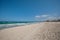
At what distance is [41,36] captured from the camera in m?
3.09

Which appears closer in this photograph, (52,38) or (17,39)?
(52,38)

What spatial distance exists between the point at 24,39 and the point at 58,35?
0.91m

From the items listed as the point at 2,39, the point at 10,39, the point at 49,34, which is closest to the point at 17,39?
the point at 10,39

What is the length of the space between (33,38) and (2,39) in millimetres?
881

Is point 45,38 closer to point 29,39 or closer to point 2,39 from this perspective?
point 29,39

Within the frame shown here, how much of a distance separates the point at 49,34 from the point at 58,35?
247mm

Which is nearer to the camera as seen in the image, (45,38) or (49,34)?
(45,38)

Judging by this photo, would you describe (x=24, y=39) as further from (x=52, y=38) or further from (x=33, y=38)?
(x=52, y=38)

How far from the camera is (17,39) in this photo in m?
3.14

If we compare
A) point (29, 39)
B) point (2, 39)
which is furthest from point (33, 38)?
point (2, 39)

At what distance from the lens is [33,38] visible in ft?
9.95

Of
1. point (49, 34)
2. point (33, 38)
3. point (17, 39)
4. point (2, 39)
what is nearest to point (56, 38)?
point (49, 34)

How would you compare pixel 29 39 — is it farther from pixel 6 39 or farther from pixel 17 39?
pixel 6 39

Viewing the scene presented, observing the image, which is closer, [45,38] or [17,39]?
[45,38]
